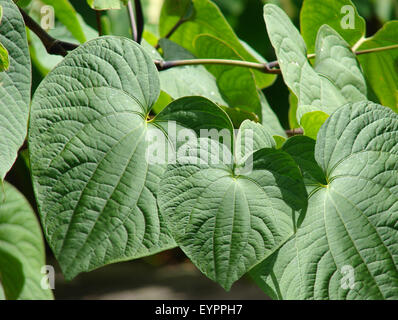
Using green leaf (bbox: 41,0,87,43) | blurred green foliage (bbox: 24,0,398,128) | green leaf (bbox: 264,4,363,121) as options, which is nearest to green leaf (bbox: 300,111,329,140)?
green leaf (bbox: 264,4,363,121)

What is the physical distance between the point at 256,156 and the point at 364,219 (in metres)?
0.11

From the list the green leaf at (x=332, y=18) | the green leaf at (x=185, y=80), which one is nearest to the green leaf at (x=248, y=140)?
the green leaf at (x=185, y=80)

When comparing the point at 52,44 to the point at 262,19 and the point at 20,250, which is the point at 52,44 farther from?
the point at 262,19

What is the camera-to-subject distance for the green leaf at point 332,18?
0.64 meters

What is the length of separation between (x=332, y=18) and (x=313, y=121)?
23 centimetres

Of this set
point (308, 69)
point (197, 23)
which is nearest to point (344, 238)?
point (308, 69)

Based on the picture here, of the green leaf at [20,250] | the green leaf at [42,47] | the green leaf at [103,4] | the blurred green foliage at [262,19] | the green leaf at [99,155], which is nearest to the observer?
the green leaf at [99,155]

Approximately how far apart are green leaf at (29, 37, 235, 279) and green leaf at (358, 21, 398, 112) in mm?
318

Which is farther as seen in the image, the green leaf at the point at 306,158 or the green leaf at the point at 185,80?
the green leaf at the point at 185,80

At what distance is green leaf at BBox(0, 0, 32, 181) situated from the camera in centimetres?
42

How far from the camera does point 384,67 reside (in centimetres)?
65

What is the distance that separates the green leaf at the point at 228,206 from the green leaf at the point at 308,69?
0.09 meters

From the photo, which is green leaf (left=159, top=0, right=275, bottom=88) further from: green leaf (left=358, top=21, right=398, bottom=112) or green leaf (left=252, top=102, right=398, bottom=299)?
green leaf (left=252, top=102, right=398, bottom=299)

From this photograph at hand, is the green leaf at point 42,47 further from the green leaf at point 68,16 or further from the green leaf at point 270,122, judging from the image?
the green leaf at point 270,122
